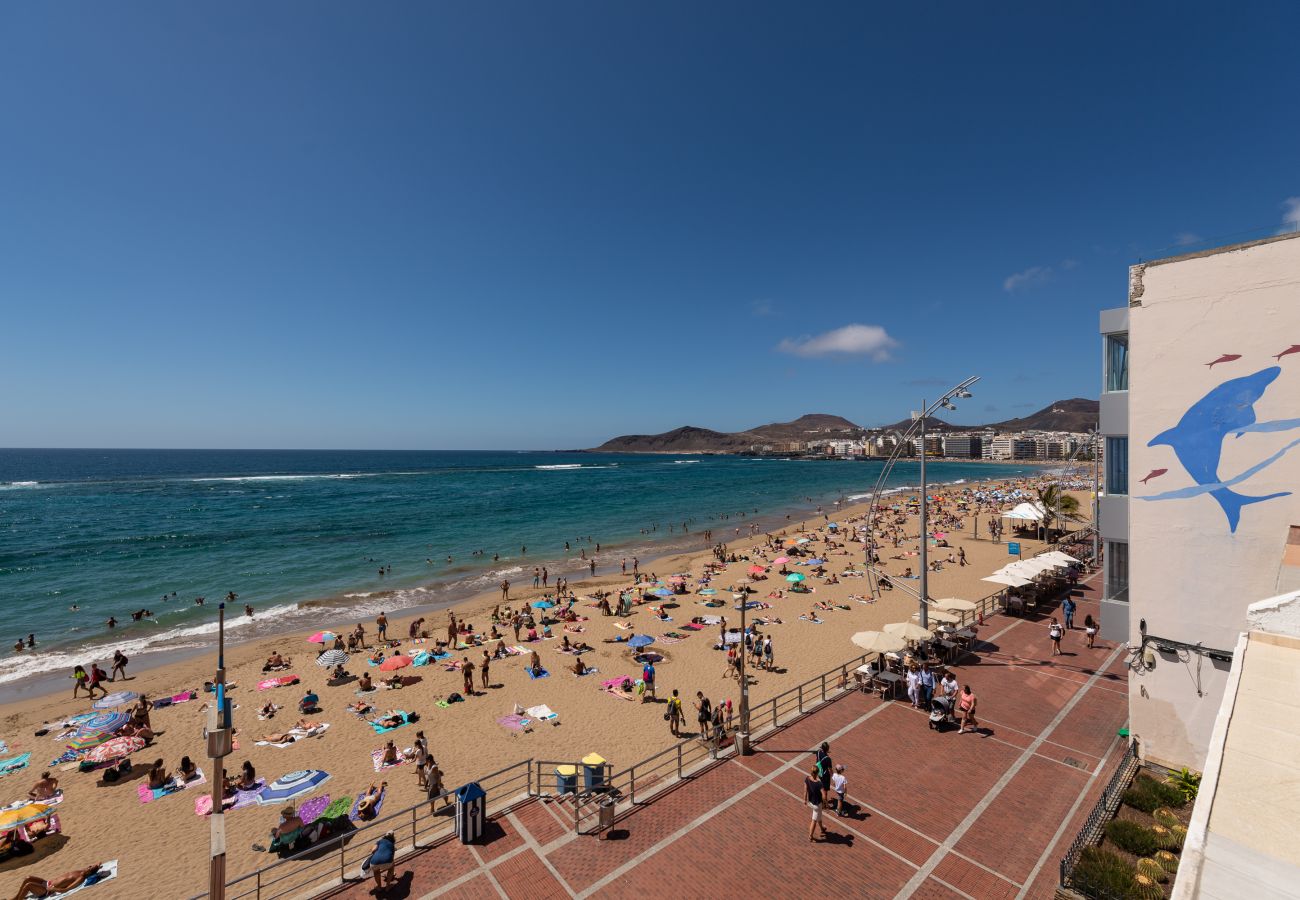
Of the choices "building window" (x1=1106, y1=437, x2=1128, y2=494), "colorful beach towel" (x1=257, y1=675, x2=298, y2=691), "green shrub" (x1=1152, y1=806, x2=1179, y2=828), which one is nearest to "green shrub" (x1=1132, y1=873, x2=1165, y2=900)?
"green shrub" (x1=1152, y1=806, x2=1179, y2=828)

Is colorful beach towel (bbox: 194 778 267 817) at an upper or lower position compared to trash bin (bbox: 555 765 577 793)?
lower

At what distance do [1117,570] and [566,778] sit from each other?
13974 mm

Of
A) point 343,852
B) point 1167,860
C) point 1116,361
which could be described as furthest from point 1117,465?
point 343,852

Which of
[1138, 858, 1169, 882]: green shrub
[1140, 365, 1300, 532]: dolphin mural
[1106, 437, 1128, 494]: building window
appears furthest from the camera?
[1106, 437, 1128, 494]: building window

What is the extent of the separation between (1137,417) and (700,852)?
13.3 metres

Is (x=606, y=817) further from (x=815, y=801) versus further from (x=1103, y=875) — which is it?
(x=1103, y=875)

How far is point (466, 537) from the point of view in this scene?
2174 inches

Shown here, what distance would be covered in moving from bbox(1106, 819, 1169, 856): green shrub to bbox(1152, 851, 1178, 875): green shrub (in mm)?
159

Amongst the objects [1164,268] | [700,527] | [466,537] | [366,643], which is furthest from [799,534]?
[1164,268]

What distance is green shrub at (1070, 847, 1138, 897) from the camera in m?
8.26

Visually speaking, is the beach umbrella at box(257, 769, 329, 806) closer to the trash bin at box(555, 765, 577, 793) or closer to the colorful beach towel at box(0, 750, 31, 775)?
the trash bin at box(555, 765, 577, 793)

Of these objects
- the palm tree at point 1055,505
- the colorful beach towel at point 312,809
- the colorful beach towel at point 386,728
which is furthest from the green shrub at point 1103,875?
the palm tree at point 1055,505

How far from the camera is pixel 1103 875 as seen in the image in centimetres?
848

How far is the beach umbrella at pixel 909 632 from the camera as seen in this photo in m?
17.3
